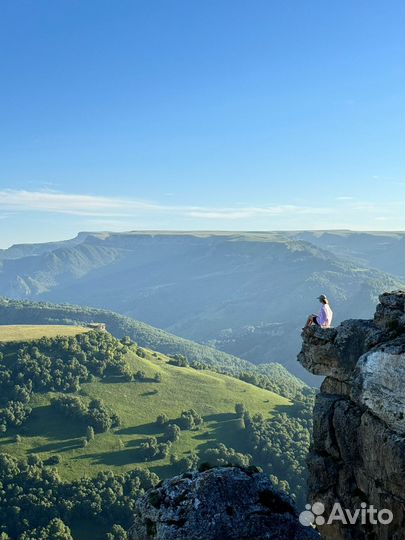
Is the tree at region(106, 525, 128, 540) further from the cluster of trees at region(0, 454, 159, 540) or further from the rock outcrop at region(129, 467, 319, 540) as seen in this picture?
the rock outcrop at region(129, 467, 319, 540)

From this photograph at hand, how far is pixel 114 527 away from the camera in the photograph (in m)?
156

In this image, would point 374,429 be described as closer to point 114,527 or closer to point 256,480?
point 256,480

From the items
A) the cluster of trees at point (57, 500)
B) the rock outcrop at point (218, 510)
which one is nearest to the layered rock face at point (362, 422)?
the rock outcrop at point (218, 510)

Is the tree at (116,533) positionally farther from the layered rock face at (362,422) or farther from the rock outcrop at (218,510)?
the rock outcrop at (218,510)

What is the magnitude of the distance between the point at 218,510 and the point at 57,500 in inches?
7145

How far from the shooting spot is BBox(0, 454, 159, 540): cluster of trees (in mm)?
159750

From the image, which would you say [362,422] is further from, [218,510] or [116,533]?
[116,533]

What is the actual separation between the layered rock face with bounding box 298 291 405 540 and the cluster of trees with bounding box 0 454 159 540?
14558cm

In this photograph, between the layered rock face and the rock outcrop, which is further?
the layered rock face

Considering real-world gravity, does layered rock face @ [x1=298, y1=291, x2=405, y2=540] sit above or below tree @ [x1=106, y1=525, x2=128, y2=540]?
above

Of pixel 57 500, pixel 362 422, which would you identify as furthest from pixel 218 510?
pixel 57 500

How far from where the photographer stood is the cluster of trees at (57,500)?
15975cm

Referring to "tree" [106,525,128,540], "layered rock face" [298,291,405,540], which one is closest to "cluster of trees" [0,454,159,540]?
"tree" [106,525,128,540]

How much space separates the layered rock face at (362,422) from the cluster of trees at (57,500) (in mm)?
145583
